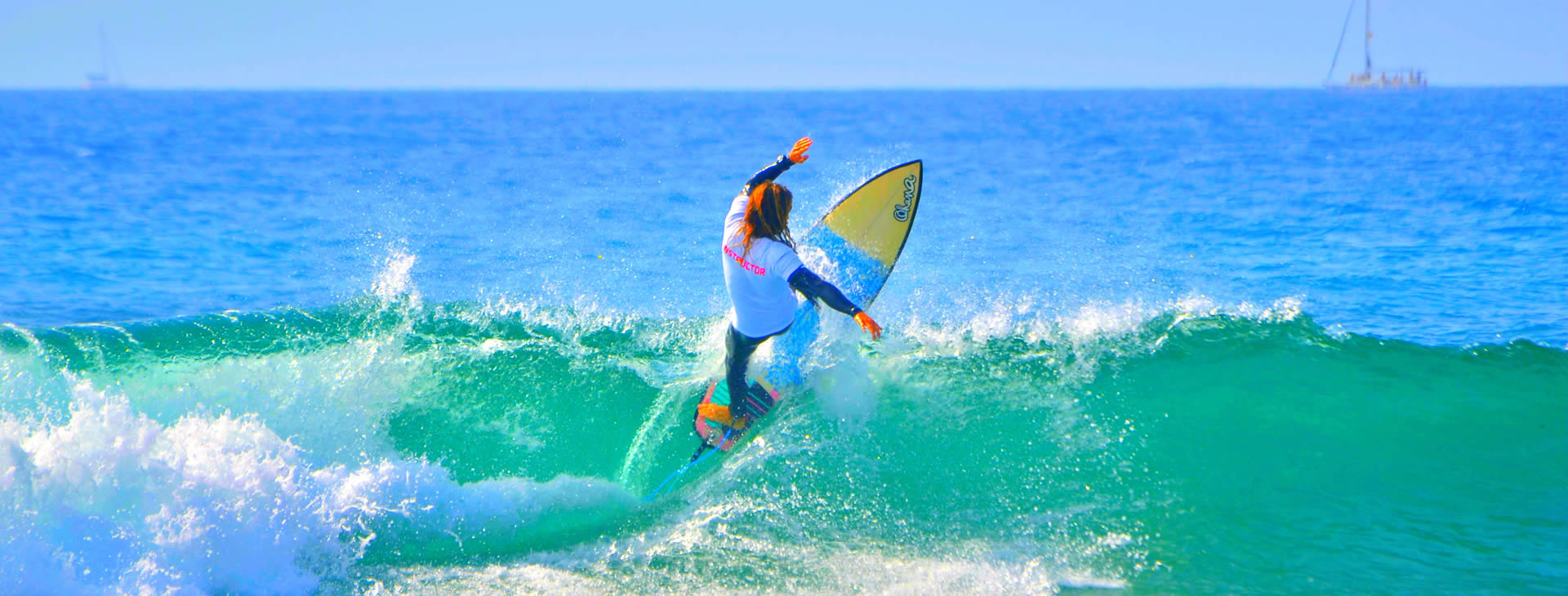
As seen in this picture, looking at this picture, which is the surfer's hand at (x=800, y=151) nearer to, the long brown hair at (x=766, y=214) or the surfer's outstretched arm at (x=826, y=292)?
the long brown hair at (x=766, y=214)

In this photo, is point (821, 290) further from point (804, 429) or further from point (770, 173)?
point (804, 429)

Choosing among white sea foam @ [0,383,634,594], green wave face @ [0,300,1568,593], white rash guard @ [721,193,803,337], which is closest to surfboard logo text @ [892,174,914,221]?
green wave face @ [0,300,1568,593]

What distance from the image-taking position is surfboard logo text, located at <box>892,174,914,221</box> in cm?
635

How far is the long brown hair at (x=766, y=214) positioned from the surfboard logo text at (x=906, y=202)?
1739 mm

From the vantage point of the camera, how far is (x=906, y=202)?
6355 millimetres

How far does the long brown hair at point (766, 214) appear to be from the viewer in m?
4.68

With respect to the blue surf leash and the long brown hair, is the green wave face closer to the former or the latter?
the blue surf leash

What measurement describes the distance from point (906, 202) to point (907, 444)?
156 centimetres

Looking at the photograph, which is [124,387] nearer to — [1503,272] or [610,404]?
[610,404]

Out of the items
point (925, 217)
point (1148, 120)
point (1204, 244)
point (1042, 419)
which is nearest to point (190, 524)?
point (1042, 419)

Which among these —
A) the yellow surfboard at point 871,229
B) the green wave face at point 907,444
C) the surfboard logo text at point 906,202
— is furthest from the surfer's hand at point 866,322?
the surfboard logo text at point 906,202

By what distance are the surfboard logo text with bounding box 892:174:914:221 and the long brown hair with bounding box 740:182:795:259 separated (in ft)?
5.70

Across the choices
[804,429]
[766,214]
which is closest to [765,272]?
[766,214]

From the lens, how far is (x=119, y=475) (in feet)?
14.6
